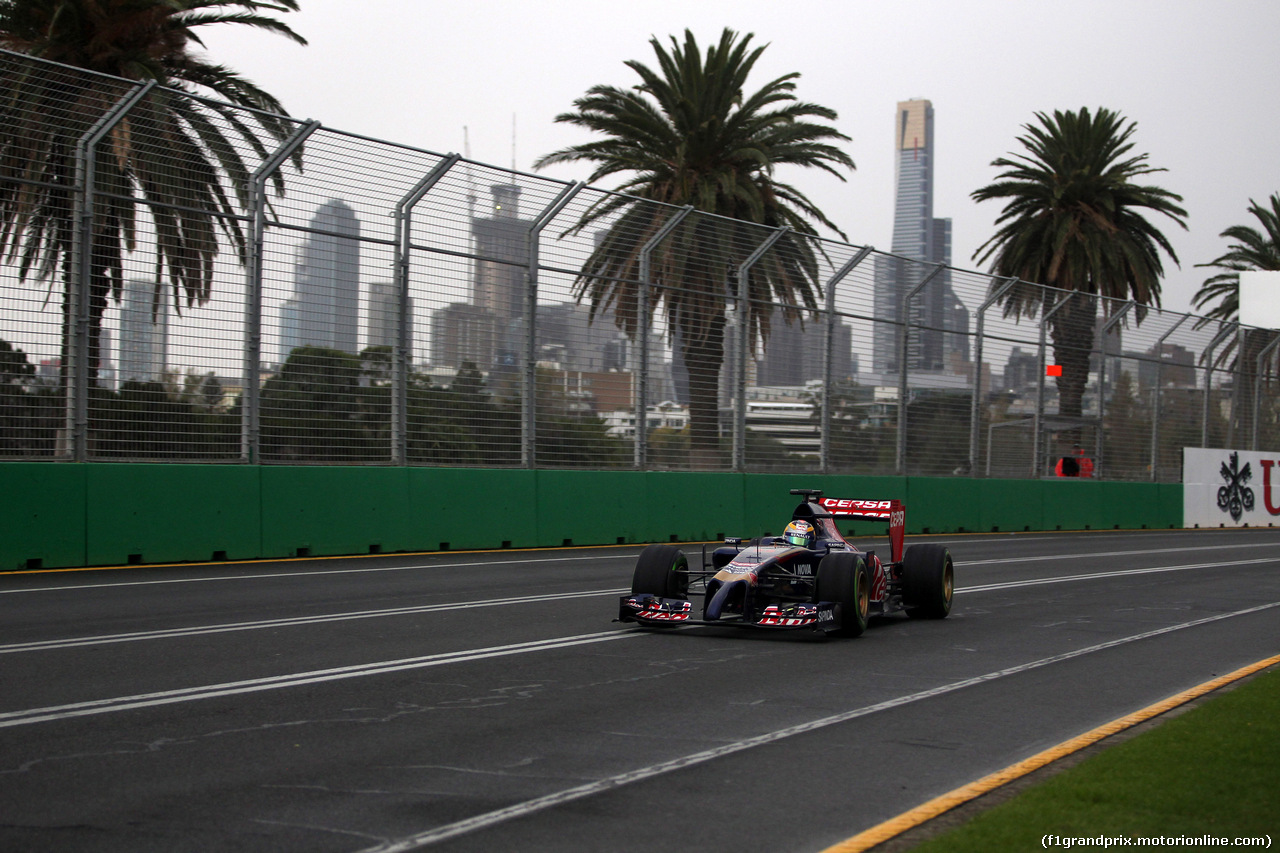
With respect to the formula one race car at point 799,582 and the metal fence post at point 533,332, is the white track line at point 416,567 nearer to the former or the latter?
the metal fence post at point 533,332

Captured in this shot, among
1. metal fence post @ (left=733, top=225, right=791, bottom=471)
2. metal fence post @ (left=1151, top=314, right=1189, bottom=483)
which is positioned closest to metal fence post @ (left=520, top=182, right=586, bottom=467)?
metal fence post @ (left=733, top=225, right=791, bottom=471)

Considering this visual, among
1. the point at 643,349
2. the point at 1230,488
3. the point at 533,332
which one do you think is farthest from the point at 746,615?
the point at 1230,488

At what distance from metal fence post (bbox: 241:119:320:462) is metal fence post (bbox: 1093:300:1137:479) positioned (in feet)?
71.2

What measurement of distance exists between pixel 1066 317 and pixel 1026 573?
15.7m

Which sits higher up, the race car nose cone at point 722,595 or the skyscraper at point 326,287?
the skyscraper at point 326,287

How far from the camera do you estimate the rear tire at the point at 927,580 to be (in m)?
10.8

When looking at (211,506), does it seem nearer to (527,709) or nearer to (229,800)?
(527,709)

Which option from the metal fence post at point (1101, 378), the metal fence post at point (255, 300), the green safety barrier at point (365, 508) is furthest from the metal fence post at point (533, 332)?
the metal fence post at point (1101, 378)

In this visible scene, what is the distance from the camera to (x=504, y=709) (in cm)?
663

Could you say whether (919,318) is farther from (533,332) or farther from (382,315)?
(382,315)

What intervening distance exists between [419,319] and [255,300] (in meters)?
2.39

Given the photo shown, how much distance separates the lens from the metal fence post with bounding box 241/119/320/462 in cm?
1522

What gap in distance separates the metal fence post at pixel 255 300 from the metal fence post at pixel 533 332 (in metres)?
4.03

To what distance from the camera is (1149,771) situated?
17.6ft
